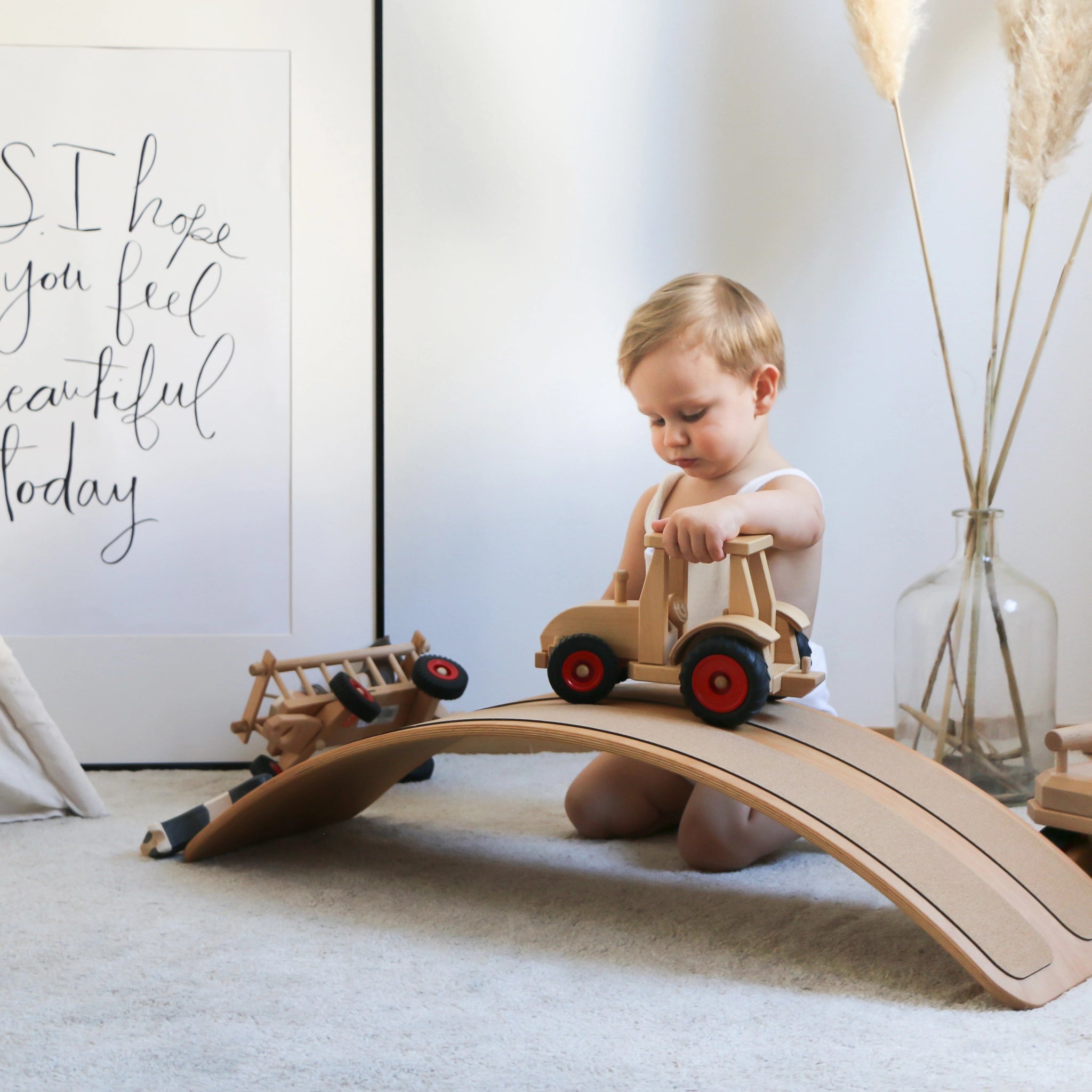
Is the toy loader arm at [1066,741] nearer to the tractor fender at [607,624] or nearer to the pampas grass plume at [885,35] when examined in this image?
the tractor fender at [607,624]

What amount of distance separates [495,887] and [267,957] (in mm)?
261

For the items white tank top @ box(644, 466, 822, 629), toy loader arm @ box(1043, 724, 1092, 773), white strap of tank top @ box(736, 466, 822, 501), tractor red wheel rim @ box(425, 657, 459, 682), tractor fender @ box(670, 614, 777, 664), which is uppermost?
white strap of tank top @ box(736, 466, 822, 501)

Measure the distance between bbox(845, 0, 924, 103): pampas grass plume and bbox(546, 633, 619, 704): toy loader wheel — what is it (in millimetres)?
959

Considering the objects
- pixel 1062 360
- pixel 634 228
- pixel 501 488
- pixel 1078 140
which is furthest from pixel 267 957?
pixel 1078 140

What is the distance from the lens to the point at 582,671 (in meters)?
1.06

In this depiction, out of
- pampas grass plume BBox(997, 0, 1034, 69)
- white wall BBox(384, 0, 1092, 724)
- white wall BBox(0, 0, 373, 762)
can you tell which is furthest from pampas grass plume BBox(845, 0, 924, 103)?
white wall BBox(0, 0, 373, 762)

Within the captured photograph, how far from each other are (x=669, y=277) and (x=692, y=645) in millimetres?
907

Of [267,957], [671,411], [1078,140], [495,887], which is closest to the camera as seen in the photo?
[267,957]

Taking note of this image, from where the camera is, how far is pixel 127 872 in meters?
1.13

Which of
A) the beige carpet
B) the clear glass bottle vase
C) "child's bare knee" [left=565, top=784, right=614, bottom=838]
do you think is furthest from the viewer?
the clear glass bottle vase

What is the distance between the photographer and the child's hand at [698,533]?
1.00 meters

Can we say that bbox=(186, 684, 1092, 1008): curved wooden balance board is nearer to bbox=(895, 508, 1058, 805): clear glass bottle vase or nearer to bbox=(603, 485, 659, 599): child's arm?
bbox=(603, 485, 659, 599): child's arm

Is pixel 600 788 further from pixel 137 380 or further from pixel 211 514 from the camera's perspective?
pixel 137 380

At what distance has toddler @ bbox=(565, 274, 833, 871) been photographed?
115 centimetres
